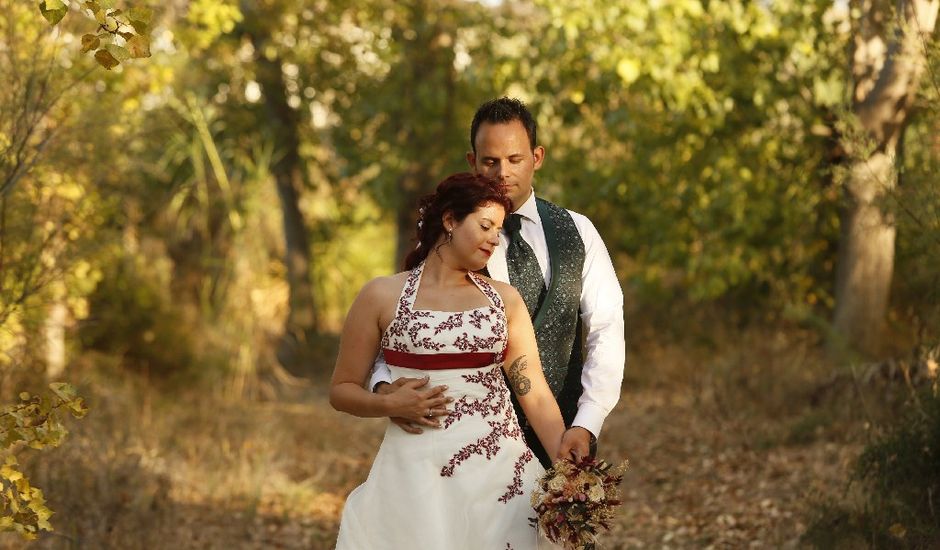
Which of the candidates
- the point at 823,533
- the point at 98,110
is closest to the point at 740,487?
the point at 823,533

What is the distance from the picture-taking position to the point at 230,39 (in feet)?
46.4

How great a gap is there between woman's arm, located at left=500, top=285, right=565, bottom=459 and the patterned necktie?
21 centimetres

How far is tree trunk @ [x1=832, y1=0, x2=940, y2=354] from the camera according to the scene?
8125mm

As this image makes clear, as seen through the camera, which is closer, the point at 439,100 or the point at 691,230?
the point at 691,230

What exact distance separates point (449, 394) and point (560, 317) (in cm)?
53

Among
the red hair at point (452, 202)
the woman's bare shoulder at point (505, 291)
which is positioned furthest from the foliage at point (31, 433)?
the woman's bare shoulder at point (505, 291)

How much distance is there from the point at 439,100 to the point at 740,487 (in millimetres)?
7171

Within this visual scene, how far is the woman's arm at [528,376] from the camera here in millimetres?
3584

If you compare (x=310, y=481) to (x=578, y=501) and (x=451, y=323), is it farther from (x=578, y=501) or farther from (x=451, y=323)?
(x=578, y=501)

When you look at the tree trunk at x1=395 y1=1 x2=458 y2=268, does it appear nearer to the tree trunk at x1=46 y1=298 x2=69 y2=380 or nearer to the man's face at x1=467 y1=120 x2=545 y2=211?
the tree trunk at x1=46 y1=298 x2=69 y2=380

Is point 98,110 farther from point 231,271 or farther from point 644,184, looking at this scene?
point 644,184

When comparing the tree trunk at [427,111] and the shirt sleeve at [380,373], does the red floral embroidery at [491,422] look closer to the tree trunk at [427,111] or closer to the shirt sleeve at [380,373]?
the shirt sleeve at [380,373]

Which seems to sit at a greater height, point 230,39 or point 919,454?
point 230,39

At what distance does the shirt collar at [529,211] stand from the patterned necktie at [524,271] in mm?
40
